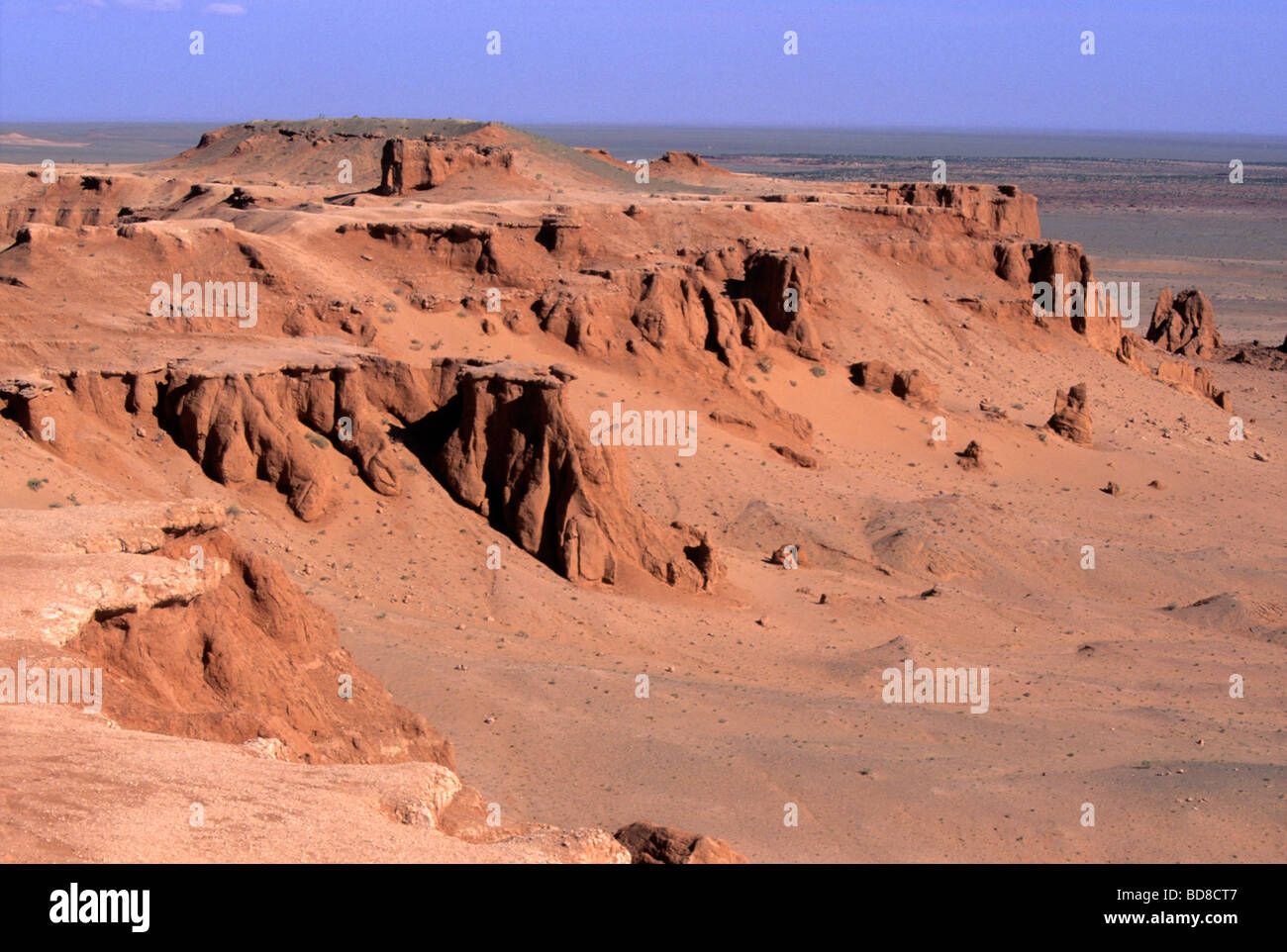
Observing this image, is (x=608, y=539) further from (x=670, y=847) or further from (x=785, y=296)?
(x=785, y=296)

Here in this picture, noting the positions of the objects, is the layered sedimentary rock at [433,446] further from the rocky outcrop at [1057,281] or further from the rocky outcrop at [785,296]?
the rocky outcrop at [1057,281]

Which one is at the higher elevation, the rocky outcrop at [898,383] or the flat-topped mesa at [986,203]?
the flat-topped mesa at [986,203]

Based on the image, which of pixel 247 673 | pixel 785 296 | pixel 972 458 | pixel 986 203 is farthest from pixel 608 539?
pixel 986 203

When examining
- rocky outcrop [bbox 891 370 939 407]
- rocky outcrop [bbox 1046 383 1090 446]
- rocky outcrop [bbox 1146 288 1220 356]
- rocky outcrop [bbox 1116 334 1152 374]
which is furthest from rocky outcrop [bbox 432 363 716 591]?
rocky outcrop [bbox 1146 288 1220 356]

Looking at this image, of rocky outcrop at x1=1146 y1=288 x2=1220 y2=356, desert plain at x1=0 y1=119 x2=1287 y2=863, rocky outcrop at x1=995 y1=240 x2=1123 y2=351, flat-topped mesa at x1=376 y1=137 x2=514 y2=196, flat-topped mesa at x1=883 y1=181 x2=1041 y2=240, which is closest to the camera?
desert plain at x1=0 y1=119 x2=1287 y2=863

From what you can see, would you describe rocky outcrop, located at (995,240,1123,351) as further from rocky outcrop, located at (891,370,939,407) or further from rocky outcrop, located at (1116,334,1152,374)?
rocky outcrop, located at (891,370,939,407)

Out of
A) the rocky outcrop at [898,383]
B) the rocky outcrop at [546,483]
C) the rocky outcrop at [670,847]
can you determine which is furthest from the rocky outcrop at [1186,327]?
the rocky outcrop at [670,847]
